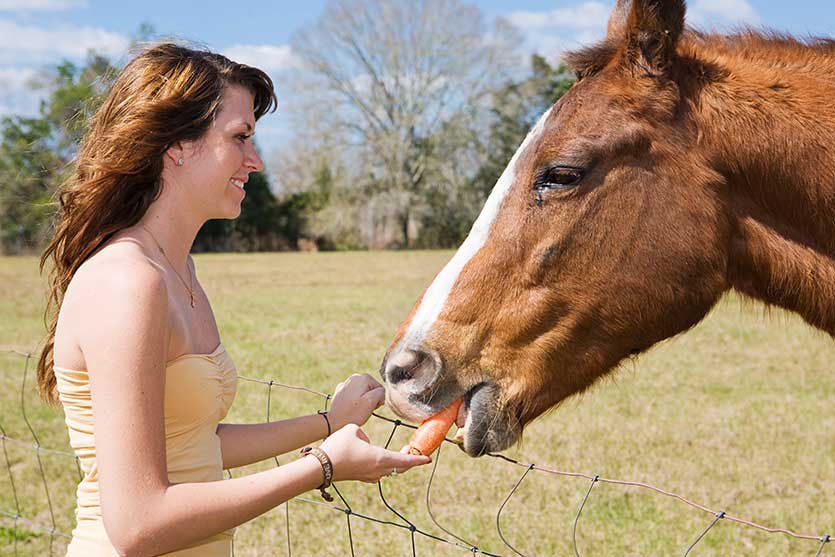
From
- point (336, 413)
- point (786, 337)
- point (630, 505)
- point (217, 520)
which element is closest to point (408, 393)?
point (336, 413)

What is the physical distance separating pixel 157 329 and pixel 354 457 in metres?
0.53

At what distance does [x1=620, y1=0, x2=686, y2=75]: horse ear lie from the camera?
7.30 ft

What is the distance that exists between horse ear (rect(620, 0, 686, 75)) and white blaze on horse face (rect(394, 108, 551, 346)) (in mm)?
292

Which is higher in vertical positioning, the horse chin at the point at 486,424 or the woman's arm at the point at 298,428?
the horse chin at the point at 486,424

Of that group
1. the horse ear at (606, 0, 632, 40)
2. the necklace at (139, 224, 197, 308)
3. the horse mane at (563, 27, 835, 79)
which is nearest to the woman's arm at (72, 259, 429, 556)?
the necklace at (139, 224, 197, 308)

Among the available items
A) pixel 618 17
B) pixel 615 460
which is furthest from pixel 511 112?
pixel 618 17

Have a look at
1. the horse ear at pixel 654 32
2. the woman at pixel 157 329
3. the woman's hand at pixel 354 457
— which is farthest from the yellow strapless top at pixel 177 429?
the horse ear at pixel 654 32

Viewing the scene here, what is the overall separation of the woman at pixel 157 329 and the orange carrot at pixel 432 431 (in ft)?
0.45

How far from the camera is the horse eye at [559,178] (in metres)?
2.26

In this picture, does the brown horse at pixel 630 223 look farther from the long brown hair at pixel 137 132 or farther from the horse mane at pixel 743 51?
the long brown hair at pixel 137 132

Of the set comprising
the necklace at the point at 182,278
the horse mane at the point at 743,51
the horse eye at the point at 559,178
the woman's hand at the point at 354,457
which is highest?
the horse mane at the point at 743,51

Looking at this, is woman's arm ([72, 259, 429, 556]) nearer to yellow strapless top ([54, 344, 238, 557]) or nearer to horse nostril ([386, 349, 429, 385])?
yellow strapless top ([54, 344, 238, 557])

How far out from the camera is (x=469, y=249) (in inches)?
92.1

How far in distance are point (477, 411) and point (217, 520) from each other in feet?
2.52
